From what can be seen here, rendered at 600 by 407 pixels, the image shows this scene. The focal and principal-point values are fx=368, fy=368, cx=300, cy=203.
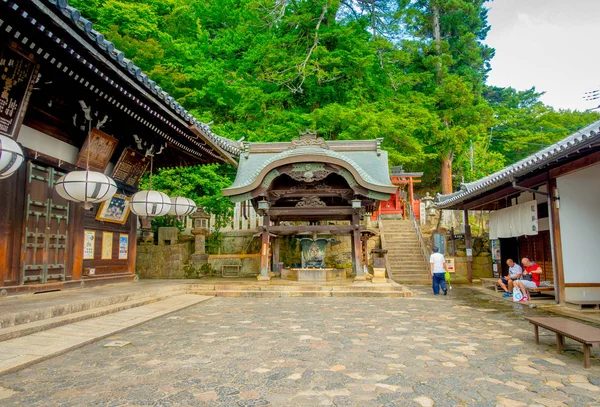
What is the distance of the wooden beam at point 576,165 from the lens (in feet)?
24.5

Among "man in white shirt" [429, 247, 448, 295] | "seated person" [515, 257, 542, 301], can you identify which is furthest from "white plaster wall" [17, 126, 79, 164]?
"seated person" [515, 257, 542, 301]

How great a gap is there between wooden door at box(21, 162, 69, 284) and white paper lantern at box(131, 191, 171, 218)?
60.3 inches

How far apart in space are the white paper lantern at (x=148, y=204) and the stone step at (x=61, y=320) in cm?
230

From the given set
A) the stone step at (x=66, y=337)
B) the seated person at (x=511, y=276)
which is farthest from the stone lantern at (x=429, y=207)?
the stone step at (x=66, y=337)

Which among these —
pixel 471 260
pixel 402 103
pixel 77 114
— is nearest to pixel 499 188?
pixel 471 260

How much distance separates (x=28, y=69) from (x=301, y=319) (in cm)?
649

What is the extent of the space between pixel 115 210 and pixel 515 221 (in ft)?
41.9

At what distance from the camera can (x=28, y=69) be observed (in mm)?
6035

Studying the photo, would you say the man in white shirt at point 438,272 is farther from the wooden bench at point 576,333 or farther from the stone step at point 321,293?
the wooden bench at point 576,333

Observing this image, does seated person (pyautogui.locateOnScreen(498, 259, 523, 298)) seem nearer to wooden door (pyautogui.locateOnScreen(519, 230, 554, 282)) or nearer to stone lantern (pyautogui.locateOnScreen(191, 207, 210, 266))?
wooden door (pyautogui.locateOnScreen(519, 230, 554, 282))

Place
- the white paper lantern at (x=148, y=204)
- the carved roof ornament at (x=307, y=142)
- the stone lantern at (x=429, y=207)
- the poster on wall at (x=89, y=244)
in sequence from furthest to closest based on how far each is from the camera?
the stone lantern at (x=429, y=207)
the carved roof ornament at (x=307, y=142)
the white paper lantern at (x=148, y=204)
the poster on wall at (x=89, y=244)

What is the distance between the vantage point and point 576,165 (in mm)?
8141

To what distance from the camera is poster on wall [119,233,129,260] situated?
11034 mm

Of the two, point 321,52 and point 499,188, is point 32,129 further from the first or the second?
point 321,52
